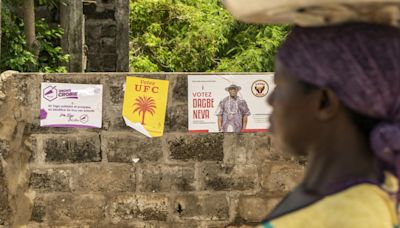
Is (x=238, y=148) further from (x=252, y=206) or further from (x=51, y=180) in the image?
(x=51, y=180)

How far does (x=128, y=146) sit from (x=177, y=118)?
0.38 meters

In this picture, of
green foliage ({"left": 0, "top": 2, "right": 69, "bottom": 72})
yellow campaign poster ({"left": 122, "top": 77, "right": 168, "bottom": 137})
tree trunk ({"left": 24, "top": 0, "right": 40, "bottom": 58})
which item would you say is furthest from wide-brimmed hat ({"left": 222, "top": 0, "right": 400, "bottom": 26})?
tree trunk ({"left": 24, "top": 0, "right": 40, "bottom": 58})

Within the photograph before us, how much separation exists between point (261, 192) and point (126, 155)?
96 cm

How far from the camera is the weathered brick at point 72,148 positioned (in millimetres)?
5738

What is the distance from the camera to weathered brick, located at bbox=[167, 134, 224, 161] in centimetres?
575

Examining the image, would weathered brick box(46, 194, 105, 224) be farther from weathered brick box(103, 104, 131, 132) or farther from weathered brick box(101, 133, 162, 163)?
weathered brick box(103, 104, 131, 132)

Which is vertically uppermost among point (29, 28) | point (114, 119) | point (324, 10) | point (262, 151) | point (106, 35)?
point (106, 35)

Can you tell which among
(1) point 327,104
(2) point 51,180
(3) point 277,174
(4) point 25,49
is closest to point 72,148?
(2) point 51,180

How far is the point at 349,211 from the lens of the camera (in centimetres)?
138

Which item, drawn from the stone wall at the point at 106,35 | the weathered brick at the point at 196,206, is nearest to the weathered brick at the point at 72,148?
the weathered brick at the point at 196,206

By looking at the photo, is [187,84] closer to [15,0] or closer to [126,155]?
[126,155]

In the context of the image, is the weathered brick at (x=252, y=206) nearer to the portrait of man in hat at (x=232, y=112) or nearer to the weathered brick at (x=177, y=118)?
the portrait of man in hat at (x=232, y=112)

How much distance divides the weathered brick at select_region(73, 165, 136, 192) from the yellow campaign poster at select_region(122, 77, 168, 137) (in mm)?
300

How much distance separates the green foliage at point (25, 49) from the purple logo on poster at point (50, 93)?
457cm
